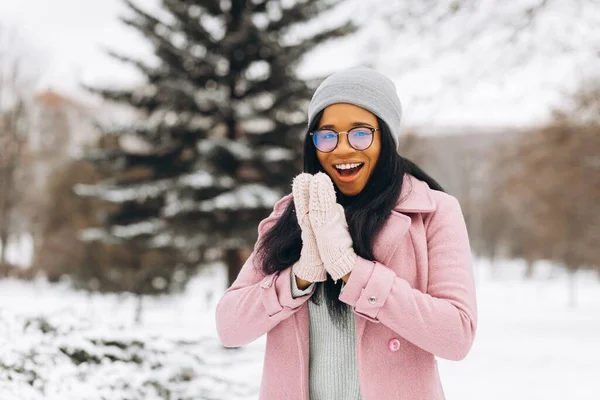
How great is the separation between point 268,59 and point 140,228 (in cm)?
439

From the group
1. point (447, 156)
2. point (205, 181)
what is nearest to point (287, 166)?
point (205, 181)

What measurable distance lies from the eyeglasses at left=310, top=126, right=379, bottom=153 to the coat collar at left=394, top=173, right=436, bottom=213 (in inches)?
7.1

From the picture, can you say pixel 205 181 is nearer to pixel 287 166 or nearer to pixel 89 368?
pixel 287 166

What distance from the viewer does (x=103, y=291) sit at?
14.2m

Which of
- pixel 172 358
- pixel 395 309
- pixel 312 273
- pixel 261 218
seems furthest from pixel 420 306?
pixel 261 218

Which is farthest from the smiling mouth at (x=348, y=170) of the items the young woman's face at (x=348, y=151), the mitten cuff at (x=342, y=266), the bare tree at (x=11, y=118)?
the bare tree at (x=11, y=118)


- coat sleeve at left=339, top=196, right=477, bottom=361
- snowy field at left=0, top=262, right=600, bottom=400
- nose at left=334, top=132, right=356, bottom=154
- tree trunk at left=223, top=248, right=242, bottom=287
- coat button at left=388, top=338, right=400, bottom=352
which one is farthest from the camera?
tree trunk at left=223, top=248, right=242, bottom=287

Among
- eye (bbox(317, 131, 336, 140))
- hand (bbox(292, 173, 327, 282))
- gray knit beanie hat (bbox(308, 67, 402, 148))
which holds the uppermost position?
gray knit beanie hat (bbox(308, 67, 402, 148))

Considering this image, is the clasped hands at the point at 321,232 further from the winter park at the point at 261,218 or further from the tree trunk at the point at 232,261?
the tree trunk at the point at 232,261

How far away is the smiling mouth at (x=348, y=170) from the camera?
1.60 m

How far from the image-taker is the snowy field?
2.78m

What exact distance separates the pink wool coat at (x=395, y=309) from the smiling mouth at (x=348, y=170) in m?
0.16

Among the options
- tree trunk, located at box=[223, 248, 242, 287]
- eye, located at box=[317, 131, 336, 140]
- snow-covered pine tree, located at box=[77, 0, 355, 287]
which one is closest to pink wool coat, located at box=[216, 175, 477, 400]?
eye, located at box=[317, 131, 336, 140]

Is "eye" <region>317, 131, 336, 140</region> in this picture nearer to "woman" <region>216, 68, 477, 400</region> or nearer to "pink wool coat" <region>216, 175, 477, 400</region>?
"woman" <region>216, 68, 477, 400</region>
